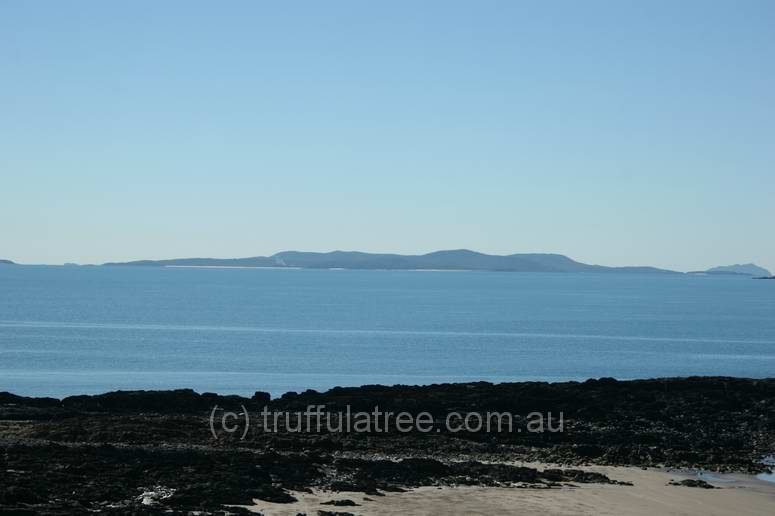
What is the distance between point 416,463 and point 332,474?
260 centimetres

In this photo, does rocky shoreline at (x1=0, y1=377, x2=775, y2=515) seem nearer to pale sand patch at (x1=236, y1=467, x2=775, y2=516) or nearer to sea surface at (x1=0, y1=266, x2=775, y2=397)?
pale sand patch at (x1=236, y1=467, x2=775, y2=516)

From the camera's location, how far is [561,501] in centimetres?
2414

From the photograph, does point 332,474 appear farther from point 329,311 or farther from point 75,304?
point 75,304

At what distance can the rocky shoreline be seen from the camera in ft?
77.7

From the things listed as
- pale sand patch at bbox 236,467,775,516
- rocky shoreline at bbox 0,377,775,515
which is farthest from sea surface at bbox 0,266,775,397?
pale sand patch at bbox 236,467,775,516

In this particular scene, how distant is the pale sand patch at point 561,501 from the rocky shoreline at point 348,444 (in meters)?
0.74

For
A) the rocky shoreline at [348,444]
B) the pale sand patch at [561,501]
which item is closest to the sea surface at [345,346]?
the rocky shoreline at [348,444]

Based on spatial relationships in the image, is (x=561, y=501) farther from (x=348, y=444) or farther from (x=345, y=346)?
(x=345, y=346)

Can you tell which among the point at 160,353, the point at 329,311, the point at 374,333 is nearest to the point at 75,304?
the point at 329,311

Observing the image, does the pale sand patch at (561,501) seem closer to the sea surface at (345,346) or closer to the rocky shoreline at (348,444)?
the rocky shoreline at (348,444)

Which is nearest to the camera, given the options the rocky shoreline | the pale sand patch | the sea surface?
the pale sand patch

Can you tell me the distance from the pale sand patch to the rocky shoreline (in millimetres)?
743

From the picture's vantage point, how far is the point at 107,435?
31.2 m

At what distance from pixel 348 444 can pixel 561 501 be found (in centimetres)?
Result: 942
